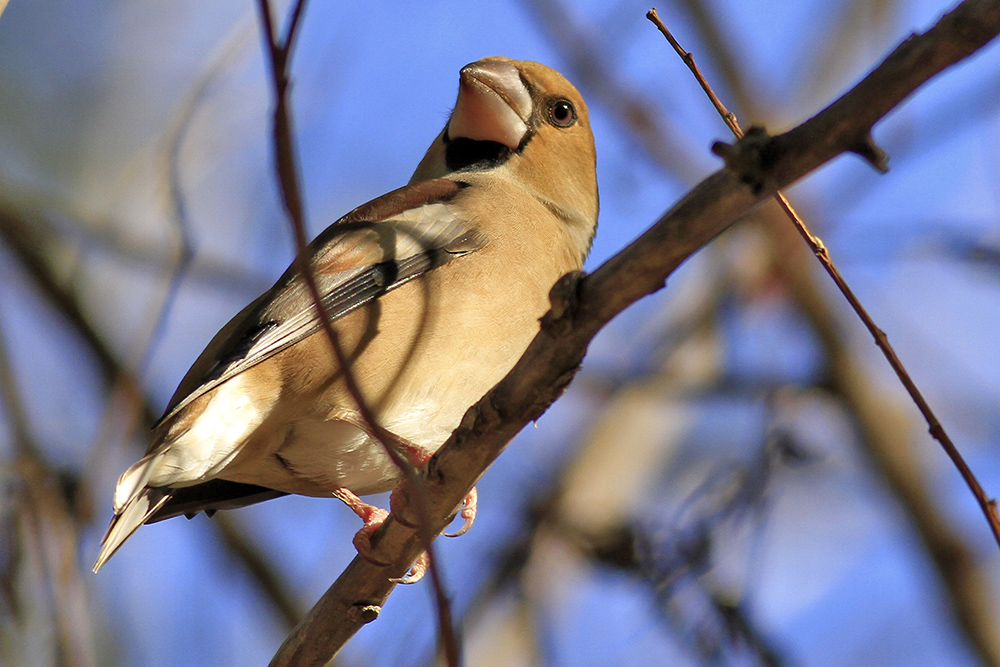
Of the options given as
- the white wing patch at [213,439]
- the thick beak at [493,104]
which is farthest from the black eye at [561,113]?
the white wing patch at [213,439]

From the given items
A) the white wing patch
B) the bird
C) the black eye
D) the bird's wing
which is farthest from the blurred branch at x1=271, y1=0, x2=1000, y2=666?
the black eye

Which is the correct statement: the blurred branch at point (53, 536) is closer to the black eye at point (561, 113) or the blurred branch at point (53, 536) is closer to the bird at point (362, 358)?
the bird at point (362, 358)

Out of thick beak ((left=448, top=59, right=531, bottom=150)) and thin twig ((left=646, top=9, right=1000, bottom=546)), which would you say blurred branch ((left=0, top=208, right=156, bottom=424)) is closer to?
thick beak ((left=448, top=59, right=531, bottom=150))

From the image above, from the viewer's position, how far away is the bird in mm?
3227

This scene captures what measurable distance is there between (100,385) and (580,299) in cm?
437

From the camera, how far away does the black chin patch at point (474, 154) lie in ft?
15.1

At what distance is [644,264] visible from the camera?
2008 millimetres

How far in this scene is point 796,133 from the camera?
1.79 m

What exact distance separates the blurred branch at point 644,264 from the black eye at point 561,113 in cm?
240

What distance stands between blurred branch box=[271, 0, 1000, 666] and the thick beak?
2181mm

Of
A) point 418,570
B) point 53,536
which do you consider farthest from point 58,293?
point 418,570

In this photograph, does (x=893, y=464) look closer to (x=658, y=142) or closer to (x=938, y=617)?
(x=938, y=617)

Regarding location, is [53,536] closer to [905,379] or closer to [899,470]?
[905,379]

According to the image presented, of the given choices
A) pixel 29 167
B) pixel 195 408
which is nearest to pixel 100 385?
pixel 29 167
